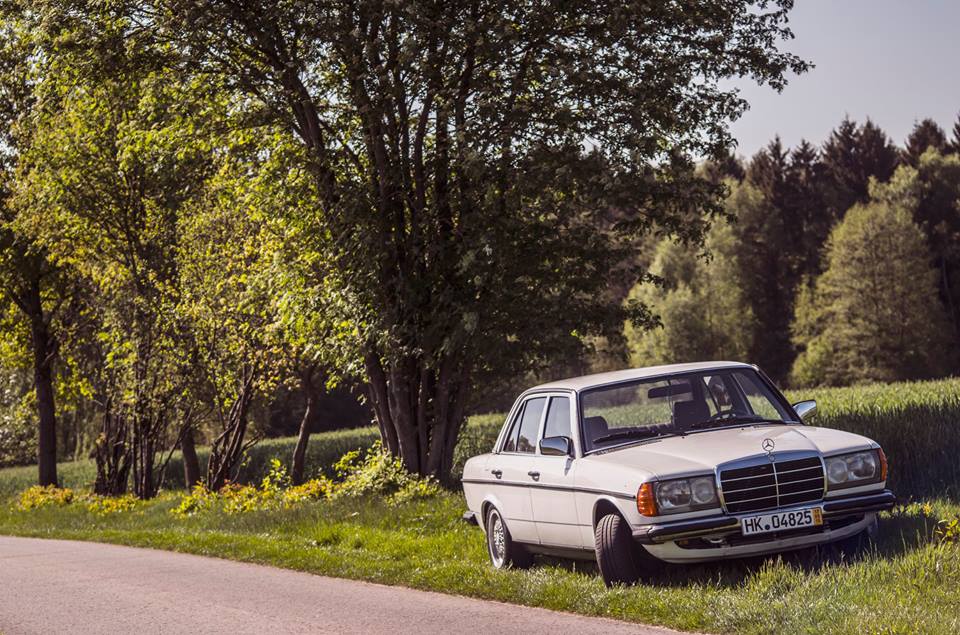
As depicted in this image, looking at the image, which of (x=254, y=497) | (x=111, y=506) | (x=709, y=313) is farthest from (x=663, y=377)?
(x=709, y=313)

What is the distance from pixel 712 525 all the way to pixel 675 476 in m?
0.44

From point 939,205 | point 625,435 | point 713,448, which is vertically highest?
point 939,205

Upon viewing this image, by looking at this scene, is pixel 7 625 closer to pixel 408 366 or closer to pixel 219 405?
pixel 408 366

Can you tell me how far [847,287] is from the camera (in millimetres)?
69375

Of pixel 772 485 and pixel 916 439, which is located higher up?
pixel 772 485

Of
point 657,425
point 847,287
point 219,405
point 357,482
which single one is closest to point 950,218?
point 847,287

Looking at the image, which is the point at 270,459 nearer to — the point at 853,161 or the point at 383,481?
the point at 383,481

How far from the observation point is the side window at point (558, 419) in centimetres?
1010

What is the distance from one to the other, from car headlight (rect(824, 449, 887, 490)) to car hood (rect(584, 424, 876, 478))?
68 mm

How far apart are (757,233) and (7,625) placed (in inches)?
2987

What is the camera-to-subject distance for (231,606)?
32.2 feet

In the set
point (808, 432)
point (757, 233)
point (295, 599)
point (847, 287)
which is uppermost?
point (757, 233)

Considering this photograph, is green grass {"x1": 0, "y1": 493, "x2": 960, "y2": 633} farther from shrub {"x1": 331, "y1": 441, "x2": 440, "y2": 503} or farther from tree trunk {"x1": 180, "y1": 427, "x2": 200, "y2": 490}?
tree trunk {"x1": 180, "y1": 427, "x2": 200, "y2": 490}

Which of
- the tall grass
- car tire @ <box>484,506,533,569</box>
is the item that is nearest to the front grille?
car tire @ <box>484,506,533,569</box>
